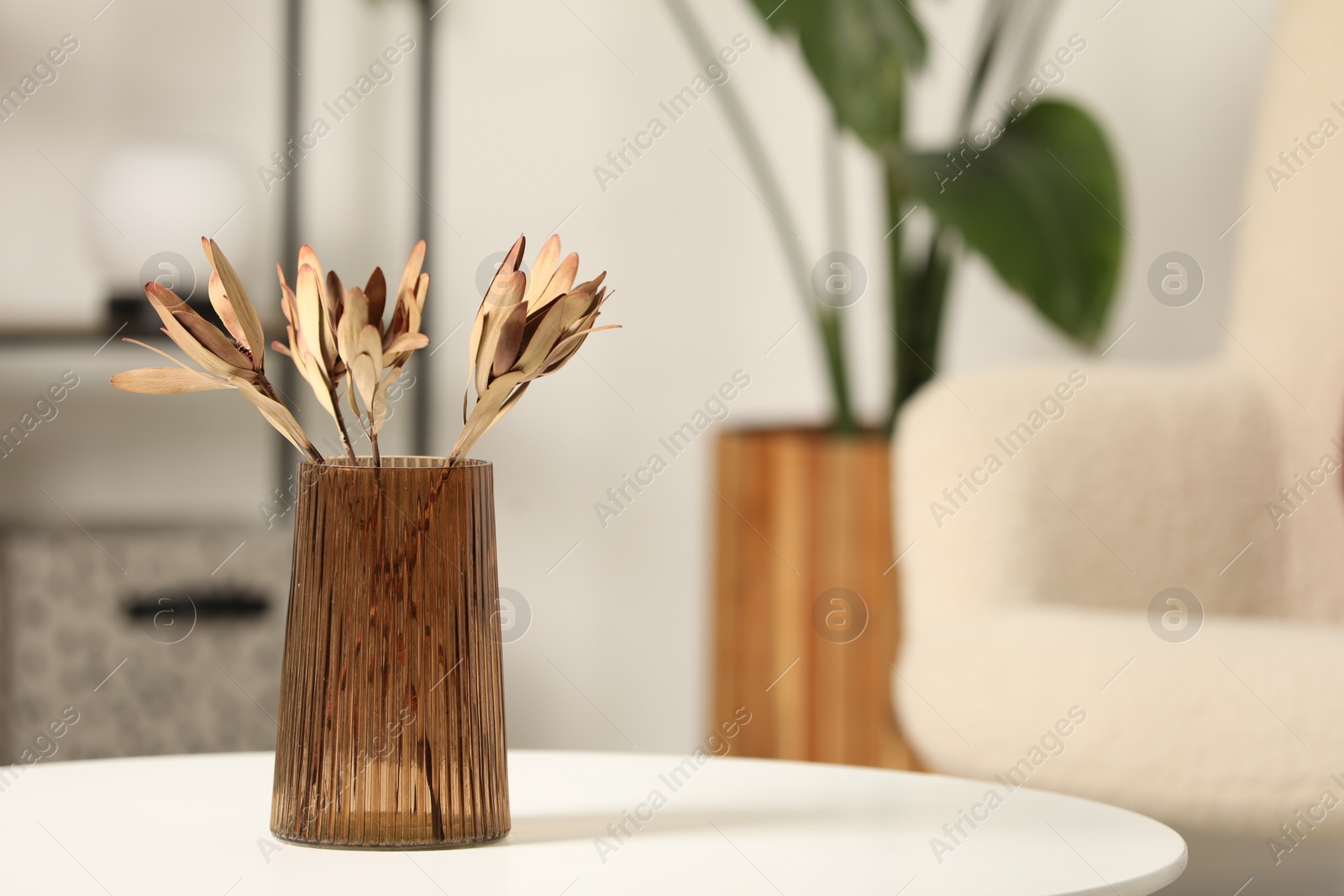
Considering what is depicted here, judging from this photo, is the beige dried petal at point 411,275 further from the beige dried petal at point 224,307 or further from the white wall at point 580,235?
the white wall at point 580,235

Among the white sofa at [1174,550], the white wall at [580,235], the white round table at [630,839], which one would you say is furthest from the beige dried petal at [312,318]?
the white wall at [580,235]

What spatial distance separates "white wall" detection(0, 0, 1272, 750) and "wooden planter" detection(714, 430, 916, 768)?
53 cm

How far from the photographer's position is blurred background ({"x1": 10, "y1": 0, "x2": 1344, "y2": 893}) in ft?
5.99

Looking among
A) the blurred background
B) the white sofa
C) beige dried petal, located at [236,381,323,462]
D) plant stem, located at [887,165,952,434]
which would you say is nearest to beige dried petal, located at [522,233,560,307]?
beige dried petal, located at [236,381,323,462]

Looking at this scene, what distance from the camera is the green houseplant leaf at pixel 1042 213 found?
56.1 inches

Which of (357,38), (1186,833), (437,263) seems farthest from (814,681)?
(357,38)

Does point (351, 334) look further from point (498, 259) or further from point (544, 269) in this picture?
point (498, 259)

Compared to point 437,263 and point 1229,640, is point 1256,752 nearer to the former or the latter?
point 1229,640

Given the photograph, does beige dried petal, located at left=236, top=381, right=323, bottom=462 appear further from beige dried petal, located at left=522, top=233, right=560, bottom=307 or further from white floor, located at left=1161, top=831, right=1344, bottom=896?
white floor, located at left=1161, top=831, right=1344, bottom=896

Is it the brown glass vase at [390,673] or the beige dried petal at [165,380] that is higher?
the beige dried petal at [165,380]

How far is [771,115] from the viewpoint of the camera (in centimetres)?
215

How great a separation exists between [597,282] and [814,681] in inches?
37.4

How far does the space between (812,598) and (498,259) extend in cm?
80

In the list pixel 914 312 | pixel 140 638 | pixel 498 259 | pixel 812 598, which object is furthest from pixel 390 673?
pixel 498 259
